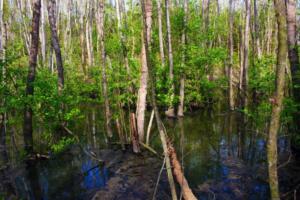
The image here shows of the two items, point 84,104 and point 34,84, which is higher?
point 34,84

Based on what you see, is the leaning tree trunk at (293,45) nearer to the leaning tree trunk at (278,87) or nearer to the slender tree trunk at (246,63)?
the leaning tree trunk at (278,87)

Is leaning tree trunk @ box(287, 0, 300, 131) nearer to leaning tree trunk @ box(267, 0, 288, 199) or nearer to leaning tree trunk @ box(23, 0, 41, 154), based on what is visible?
leaning tree trunk @ box(267, 0, 288, 199)

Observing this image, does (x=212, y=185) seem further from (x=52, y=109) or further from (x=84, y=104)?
(x=84, y=104)

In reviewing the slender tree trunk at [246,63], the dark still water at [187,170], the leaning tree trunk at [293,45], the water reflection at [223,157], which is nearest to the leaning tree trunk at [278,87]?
the water reflection at [223,157]

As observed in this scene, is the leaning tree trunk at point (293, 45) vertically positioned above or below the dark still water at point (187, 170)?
above

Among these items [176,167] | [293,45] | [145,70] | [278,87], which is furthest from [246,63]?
[278,87]

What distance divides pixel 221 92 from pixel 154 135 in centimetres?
1510

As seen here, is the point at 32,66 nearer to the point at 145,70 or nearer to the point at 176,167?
the point at 145,70

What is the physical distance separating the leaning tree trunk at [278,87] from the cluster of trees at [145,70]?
0.03 ft

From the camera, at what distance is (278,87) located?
10.5ft

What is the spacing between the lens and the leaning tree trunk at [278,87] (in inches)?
121

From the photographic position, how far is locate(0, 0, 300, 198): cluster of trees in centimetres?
742

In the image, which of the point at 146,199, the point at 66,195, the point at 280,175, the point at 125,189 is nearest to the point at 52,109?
the point at 66,195

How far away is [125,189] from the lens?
23.0 ft
